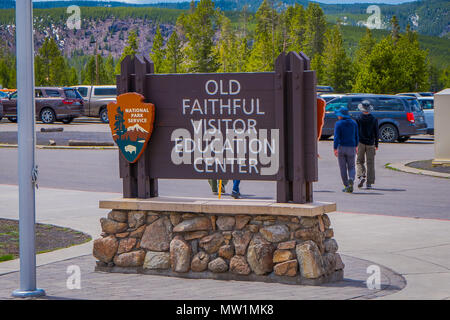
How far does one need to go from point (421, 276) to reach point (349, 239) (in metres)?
2.40

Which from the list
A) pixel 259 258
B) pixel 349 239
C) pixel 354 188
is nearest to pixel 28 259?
pixel 259 258

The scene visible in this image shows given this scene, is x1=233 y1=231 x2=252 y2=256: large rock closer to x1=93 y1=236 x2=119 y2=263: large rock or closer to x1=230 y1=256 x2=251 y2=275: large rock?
x1=230 y1=256 x2=251 y2=275: large rock

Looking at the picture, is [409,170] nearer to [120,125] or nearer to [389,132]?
[389,132]

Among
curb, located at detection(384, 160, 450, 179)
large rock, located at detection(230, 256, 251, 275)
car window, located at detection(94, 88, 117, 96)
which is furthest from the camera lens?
car window, located at detection(94, 88, 117, 96)

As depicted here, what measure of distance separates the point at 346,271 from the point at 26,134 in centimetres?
373

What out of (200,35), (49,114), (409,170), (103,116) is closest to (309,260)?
(409,170)

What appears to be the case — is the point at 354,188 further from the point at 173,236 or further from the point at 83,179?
the point at 173,236

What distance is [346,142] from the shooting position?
15766mm

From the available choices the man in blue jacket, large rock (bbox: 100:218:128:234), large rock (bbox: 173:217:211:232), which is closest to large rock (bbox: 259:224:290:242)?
large rock (bbox: 173:217:211:232)

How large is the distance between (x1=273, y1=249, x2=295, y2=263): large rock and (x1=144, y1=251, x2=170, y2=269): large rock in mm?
1214

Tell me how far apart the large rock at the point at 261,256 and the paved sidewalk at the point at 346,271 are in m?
0.17

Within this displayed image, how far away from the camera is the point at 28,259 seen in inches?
272

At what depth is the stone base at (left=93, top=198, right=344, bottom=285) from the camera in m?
7.59

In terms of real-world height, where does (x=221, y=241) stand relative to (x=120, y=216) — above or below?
below
